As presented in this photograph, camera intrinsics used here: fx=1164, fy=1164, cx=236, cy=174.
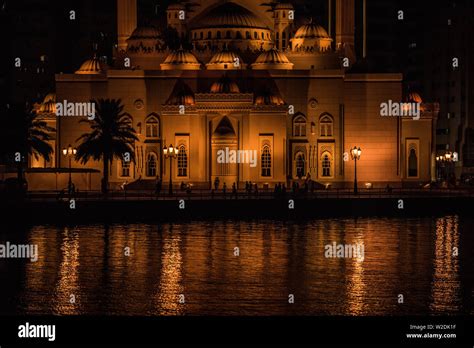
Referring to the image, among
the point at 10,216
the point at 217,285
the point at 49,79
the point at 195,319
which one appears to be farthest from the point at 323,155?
the point at 195,319

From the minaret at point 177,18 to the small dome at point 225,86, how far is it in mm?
10457

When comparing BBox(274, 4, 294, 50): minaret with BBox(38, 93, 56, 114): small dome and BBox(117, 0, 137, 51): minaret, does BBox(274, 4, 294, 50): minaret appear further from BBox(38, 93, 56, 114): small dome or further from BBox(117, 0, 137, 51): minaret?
BBox(38, 93, 56, 114): small dome

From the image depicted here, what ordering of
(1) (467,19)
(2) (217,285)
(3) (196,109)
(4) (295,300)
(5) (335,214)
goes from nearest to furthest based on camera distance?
(4) (295,300), (2) (217,285), (5) (335,214), (3) (196,109), (1) (467,19)

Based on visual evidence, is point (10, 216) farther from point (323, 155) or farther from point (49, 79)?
point (49, 79)

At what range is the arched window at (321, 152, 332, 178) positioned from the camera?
78956 millimetres

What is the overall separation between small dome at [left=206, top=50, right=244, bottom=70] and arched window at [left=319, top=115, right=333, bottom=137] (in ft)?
22.3

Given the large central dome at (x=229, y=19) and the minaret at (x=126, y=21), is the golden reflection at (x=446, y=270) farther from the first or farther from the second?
the minaret at (x=126, y=21)

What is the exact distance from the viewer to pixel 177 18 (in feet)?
284

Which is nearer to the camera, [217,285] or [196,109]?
[217,285]

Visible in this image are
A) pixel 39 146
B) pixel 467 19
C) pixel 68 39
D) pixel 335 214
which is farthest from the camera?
pixel 68 39

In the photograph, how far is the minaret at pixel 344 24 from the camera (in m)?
84.7

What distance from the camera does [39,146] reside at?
2692 inches

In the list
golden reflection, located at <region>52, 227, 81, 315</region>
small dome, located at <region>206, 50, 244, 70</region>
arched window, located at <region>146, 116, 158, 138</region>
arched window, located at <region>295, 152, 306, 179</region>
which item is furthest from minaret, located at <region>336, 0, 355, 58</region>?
golden reflection, located at <region>52, 227, 81, 315</region>

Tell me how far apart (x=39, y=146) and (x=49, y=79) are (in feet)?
133
